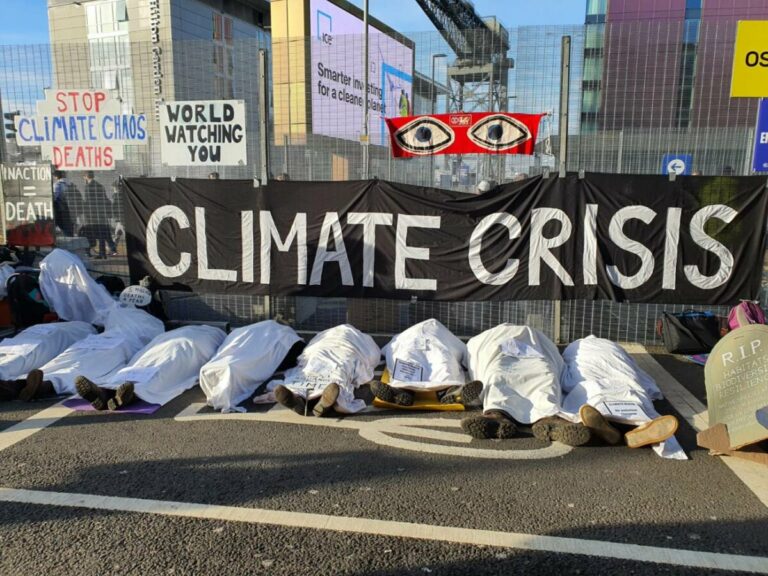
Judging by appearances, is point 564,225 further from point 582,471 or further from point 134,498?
point 134,498

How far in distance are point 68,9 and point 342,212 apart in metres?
30.1

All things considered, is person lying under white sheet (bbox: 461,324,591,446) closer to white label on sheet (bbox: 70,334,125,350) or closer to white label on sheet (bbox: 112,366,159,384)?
white label on sheet (bbox: 112,366,159,384)

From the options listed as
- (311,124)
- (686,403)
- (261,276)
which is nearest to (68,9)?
(311,124)

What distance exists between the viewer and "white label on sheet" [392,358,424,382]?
4926 millimetres

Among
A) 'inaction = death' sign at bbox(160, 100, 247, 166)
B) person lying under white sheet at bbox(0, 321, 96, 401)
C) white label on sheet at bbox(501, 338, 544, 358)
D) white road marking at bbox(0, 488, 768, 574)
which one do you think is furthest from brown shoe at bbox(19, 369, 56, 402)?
white label on sheet at bbox(501, 338, 544, 358)

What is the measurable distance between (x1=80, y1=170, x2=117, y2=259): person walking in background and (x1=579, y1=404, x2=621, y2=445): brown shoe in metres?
6.38

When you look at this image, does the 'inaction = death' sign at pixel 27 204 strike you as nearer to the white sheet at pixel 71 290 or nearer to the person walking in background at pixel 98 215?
the person walking in background at pixel 98 215

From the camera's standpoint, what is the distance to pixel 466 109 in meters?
7.27

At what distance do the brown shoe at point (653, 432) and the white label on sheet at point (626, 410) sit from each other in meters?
0.08

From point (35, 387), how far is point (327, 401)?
8.47ft

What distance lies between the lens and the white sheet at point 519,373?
171 inches

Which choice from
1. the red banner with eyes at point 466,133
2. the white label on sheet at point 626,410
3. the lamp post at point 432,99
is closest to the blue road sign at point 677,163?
the red banner with eyes at point 466,133

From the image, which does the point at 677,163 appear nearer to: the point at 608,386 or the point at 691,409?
the point at 691,409

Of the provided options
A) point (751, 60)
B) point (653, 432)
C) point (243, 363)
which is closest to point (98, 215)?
point (243, 363)
